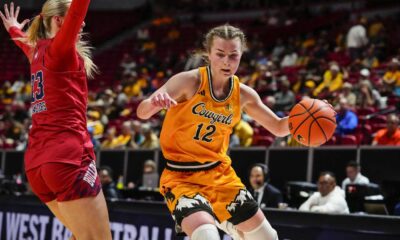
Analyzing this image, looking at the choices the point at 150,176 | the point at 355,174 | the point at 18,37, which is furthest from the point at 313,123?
the point at 150,176

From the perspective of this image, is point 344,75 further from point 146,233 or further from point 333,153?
point 146,233

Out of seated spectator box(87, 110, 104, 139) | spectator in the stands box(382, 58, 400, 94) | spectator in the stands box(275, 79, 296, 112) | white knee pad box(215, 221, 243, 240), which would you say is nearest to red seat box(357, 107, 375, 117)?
spectator in the stands box(382, 58, 400, 94)

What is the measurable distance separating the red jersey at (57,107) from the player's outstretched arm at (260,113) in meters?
1.13

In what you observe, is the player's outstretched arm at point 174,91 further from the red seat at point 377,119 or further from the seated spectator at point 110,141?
the seated spectator at point 110,141

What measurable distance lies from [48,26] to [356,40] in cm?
1280

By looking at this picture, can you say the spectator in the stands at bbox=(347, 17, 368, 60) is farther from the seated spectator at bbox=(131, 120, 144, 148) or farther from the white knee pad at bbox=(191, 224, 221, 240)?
the white knee pad at bbox=(191, 224, 221, 240)

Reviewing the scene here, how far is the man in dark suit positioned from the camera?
7.79 m

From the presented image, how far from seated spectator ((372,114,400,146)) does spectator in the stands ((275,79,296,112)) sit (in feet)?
8.75

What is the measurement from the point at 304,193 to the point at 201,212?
422 cm

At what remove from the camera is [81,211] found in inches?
A: 139

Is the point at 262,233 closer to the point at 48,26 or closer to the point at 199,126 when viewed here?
the point at 199,126

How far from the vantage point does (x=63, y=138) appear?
3588 mm

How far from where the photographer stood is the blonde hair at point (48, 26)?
3686mm

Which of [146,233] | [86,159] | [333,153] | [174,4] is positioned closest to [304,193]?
[333,153]
